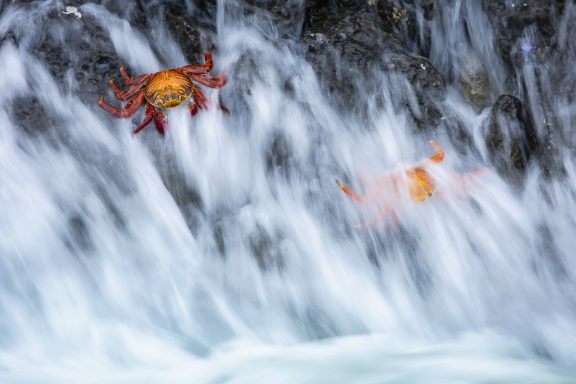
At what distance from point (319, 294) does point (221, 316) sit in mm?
625

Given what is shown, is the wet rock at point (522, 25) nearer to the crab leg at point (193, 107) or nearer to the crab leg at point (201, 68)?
the crab leg at point (201, 68)

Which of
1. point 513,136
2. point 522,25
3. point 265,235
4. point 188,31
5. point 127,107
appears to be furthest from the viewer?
point 188,31

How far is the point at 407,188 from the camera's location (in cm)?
496

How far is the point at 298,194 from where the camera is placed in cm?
517

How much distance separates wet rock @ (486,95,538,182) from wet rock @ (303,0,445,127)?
433mm

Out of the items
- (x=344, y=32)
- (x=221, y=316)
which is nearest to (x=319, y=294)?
(x=221, y=316)

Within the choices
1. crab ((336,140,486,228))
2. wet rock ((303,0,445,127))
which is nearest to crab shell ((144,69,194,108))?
wet rock ((303,0,445,127))

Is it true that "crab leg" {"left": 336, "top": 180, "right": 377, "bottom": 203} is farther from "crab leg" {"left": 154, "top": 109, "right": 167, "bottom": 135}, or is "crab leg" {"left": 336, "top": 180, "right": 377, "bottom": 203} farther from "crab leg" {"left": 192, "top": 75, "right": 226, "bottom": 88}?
"crab leg" {"left": 154, "top": 109, "right": 167, "bottom": 135}

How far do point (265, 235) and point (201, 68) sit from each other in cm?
125

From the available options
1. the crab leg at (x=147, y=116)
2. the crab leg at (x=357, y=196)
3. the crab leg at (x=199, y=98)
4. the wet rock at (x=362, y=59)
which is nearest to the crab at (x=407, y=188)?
the crab leg at (x=357, y=196)

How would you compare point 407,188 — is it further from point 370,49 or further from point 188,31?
point 188,31

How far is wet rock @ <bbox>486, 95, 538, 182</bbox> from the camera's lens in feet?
16.2

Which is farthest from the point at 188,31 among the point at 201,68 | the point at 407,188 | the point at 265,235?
the point at 407,188

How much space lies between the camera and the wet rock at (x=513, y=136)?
493 cm
